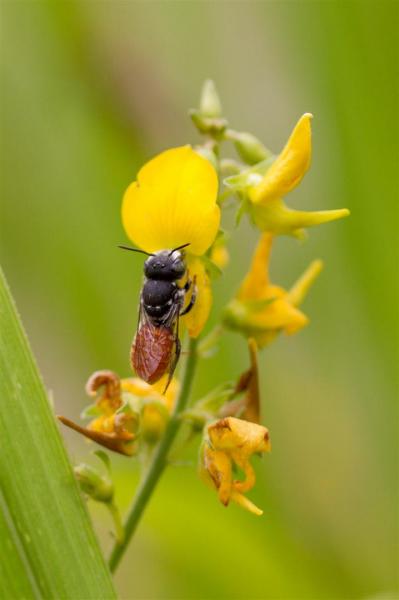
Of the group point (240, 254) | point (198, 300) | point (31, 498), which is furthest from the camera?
point (240, 254)

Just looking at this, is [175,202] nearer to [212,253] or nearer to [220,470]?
[212,253]

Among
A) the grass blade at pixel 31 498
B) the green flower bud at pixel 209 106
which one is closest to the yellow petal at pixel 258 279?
the green flower bud at pixel 209 106

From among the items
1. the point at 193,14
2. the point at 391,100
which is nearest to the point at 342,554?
the point at 391,100

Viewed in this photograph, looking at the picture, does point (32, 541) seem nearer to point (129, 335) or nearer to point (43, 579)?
point (43, 579)

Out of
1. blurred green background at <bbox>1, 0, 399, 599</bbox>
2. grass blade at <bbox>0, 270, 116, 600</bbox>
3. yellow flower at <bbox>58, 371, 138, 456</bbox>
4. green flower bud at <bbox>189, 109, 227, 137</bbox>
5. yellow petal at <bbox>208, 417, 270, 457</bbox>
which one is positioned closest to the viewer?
grass blade at <bbox>0, 270, 116, 600</bbox>

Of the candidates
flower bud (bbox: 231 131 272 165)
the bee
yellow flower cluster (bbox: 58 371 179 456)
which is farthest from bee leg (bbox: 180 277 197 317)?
flower bud (bbox: 231 131 272 165)

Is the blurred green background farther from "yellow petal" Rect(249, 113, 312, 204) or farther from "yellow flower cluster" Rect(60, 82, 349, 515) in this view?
"yellow petal" Rect(249, 113, 312, 204)

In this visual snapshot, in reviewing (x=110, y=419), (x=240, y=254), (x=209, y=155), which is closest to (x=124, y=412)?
(x=110, y=419)
